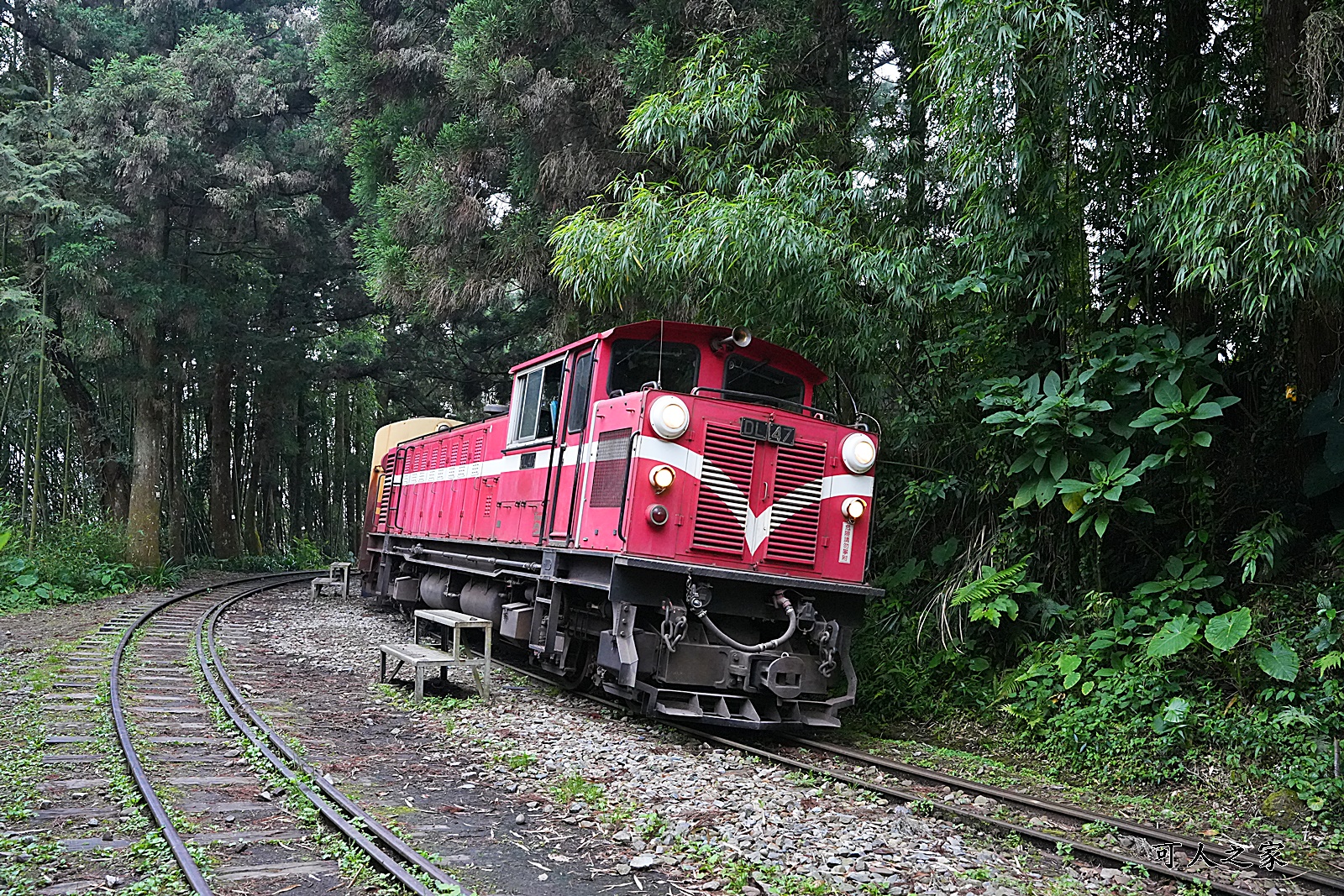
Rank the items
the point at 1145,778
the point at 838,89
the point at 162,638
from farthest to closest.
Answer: the point at 162,638 < the point at 838,89 < the point at 1145,778

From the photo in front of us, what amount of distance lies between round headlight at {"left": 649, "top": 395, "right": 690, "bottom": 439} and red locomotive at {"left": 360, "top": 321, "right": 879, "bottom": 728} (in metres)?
0.01

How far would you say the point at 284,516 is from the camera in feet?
106

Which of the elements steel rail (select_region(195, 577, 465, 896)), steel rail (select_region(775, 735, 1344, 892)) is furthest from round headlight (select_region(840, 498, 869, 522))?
steel rail (select_region(195, 577, 465, 896))

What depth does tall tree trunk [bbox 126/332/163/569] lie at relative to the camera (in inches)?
752

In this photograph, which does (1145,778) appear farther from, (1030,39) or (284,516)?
→ (284,516)

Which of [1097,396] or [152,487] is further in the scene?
[152,487]

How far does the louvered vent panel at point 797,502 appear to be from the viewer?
25.2 ft

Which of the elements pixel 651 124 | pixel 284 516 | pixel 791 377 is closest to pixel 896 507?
pixel 791 377

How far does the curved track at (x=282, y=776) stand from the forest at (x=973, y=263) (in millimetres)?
4776

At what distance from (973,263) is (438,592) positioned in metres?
7.64

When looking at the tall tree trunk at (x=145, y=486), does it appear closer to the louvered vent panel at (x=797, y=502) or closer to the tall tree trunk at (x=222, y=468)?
the tall tree trunk at (x=222, y=468)

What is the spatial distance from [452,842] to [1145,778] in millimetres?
4652

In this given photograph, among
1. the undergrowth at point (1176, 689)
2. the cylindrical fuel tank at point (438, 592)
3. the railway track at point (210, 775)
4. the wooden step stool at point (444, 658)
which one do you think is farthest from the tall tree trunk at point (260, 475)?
the undergrowth at point (1176, 689)

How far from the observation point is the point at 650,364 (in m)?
8.12
